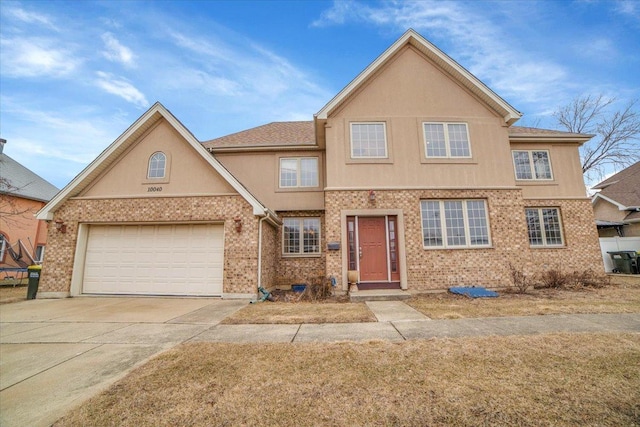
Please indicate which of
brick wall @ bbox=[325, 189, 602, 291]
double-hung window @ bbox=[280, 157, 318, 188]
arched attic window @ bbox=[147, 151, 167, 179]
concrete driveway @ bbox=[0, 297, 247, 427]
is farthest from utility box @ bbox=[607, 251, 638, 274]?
arched attic window @ bbox=[147, 151, 167, 179]

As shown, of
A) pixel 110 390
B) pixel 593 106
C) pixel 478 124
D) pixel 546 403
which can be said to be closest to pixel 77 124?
pixel 110 390

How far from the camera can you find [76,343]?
15.7 ft

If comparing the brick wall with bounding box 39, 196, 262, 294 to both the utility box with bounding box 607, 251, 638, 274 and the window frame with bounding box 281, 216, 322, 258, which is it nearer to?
the window frame with bounding box 281, 216, 322, 258

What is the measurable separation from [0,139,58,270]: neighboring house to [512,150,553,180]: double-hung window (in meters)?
25.4

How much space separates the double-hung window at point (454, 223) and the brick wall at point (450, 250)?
22 cm

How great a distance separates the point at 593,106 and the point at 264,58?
24.2 m

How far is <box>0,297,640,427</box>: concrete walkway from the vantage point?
3.12m

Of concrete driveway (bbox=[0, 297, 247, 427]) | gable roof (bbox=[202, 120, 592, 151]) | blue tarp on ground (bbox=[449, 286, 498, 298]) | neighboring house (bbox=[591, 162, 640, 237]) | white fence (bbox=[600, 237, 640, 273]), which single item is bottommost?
concrete driveway (bbox=[0, 297, 247, 427])

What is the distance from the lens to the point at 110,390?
3.02 metres

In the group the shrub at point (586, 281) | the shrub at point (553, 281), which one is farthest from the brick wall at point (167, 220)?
the shrub at point (586, 281)

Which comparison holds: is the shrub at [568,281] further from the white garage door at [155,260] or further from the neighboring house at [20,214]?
the neighboring house at [20,214]

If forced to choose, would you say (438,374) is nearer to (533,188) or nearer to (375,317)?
(375,317)

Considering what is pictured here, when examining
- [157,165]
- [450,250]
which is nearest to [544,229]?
[450,250]

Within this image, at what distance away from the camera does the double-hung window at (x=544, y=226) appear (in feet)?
39.1
